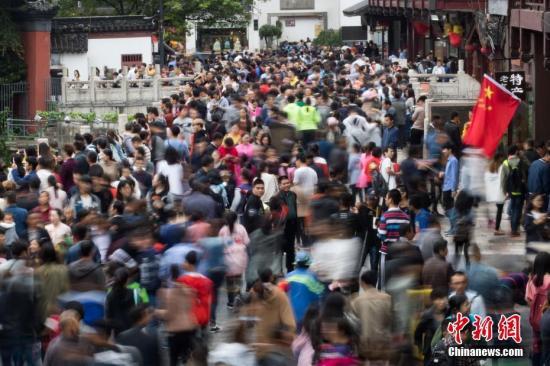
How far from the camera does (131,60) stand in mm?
50594

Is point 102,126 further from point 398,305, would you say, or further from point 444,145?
point 398,305

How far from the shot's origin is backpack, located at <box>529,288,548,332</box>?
1214 centimetres

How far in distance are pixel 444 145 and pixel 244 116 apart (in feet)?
16.5

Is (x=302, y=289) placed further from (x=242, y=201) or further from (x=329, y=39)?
(x=329, y=39)

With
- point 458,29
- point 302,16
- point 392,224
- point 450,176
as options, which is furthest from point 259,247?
point 302,16

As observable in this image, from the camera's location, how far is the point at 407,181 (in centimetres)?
1881

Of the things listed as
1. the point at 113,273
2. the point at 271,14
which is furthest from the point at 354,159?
the point at 271,14

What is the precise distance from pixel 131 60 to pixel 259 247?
117ft

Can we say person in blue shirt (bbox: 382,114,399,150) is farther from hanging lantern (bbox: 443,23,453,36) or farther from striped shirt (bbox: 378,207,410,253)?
hanging lantern (bbox: 443,23,453,36)

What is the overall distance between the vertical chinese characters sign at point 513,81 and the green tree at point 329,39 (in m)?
65.3

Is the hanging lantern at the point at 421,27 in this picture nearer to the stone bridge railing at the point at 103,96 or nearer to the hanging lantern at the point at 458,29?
the hanging lantern at the point at 458,29

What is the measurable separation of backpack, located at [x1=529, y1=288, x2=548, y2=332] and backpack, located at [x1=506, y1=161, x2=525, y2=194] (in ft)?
25.1

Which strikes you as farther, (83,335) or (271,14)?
(271,14)

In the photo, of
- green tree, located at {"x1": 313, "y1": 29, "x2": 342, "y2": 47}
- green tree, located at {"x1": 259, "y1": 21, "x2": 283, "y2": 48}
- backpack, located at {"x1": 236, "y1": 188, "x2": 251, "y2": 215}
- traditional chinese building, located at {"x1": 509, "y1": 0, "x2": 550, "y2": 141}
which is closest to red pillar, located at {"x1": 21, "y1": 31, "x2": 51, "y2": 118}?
traditional chinese building, located at {"x1": 509, "y1": 0, "x2": 550, "y2": 141}
